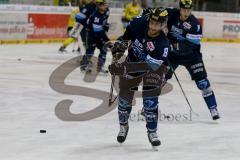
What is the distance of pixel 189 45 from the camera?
9602 millimetres

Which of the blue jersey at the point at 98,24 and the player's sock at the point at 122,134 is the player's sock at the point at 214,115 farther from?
the blue jersey at the point at 98,24

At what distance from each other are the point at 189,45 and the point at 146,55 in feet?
8.32

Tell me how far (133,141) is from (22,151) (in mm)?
1445

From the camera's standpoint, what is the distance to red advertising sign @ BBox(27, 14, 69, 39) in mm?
23766

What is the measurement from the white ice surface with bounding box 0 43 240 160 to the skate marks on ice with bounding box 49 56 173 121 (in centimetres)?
13

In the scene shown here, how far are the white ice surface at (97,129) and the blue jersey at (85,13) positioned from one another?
1.39m

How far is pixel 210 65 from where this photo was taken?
19516 millimetres

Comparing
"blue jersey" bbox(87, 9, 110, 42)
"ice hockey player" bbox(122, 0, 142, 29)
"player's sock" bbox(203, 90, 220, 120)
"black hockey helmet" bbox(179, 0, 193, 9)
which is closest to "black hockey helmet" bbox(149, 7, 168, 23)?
"black hockey helmet" bbox(179, 0, 193, 9)

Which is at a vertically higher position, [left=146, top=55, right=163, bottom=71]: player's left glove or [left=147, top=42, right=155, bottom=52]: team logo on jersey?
[left=147, top=42, right=155, bottom=52]: team logo on jersey

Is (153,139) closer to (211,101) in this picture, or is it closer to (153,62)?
(153,62)

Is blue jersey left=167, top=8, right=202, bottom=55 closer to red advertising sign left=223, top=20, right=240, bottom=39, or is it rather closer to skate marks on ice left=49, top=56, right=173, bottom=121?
skate marks on ice left=49, top=56, right=173, bottom=121

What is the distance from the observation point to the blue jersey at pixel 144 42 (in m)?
7.08

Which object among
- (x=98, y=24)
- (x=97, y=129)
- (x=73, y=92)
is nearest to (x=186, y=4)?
(x=97, y=129)

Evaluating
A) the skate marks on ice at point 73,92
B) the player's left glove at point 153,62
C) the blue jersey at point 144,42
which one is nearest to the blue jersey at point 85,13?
the skate marks on ice at point 73,92
